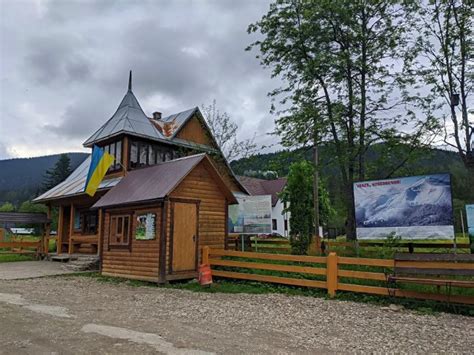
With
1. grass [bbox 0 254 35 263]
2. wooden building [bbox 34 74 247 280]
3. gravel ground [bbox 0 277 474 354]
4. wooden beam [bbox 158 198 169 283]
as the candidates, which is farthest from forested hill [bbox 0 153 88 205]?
gravel ground [bbox 0 277 474 354]

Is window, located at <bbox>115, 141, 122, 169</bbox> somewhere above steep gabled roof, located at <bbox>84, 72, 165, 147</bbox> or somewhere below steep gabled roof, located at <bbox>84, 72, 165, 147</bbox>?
below

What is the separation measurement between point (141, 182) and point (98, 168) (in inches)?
135

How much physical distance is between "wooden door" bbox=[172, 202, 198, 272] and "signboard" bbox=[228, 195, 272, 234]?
2387mm

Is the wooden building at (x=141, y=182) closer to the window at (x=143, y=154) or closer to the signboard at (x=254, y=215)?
the window at (x=143, y=154)

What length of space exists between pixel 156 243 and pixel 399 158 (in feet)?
33.5

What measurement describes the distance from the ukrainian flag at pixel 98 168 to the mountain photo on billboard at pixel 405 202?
1038 cm

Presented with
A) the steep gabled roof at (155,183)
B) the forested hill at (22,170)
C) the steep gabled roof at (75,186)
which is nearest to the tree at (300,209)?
the steep gabled roof at (155,183)

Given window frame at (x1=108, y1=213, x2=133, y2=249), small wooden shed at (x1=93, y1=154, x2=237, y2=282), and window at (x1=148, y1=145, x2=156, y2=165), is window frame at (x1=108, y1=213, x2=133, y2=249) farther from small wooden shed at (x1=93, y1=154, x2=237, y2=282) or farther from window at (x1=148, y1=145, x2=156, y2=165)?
window at (x1=148, y1=145, x2=156, y2=165)

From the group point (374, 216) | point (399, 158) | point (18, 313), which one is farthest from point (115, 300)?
point (399, 158)

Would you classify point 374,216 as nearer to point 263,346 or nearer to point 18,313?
point 263,346

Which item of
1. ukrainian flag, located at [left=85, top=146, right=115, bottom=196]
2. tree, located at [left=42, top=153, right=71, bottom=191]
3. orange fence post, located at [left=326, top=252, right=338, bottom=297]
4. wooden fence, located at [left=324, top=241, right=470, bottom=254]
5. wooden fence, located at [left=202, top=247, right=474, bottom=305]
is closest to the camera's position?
wooden fence, located at [left=202, top=247, right=474, bottom=305]

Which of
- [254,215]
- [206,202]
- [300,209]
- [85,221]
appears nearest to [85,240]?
[85,221]

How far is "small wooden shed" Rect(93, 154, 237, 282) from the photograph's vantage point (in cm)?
1216

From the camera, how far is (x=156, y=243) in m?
12.3
